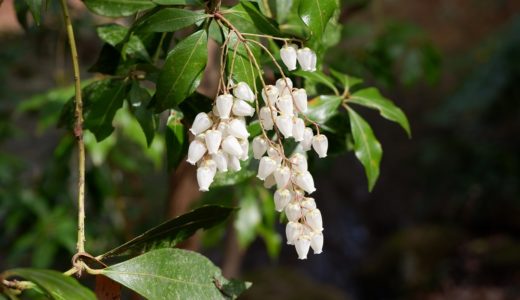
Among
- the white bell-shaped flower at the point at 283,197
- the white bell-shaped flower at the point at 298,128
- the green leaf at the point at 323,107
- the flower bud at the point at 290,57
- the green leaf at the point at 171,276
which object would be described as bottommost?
the green leaf at the point at 171,276

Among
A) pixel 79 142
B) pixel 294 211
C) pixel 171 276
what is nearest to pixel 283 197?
pixel 294 211

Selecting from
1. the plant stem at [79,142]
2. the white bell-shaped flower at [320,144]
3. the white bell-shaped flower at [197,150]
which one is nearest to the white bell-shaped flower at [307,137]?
the white bell-shaped flower at [320,144]

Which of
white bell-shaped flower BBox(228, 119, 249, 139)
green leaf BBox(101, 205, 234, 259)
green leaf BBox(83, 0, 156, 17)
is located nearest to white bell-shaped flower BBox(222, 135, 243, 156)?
white bell-shaped flower BBox(228, 119, 249, 139)

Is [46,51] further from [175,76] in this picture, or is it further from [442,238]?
[175,76]

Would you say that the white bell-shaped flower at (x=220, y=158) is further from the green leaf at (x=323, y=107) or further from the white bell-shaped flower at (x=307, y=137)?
the green leaf at (x=323, y=107)

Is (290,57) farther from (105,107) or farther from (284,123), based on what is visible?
(105,107)
